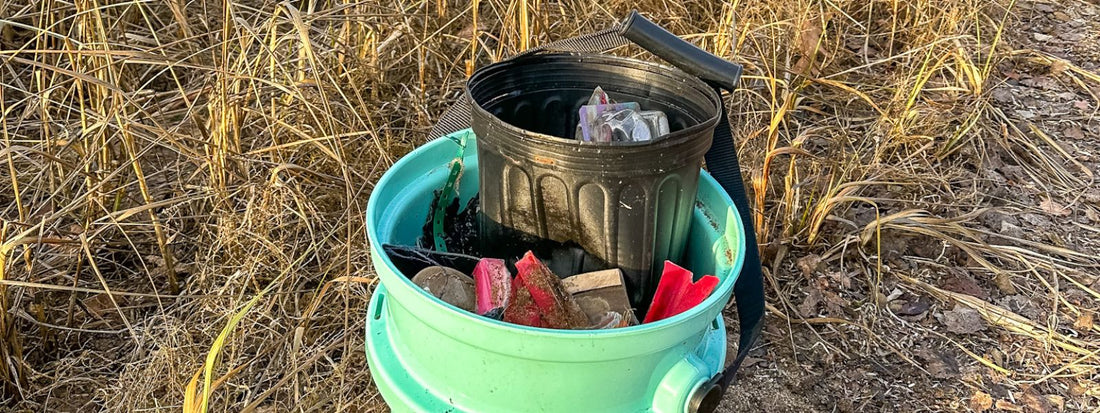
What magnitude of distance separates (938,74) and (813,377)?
1485mm

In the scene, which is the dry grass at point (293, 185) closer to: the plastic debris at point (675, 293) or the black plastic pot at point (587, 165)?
the black plastic pot at point (587, 165)

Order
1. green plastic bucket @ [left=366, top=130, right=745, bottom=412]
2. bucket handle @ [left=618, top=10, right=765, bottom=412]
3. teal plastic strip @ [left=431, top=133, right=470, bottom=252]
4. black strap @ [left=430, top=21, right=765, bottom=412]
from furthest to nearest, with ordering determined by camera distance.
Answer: teal plastic strip @ [left=431, top=133, right=470, bottom=252] < black strap @ [left=430, top=21, right=765, bottom=412] < bucket handle @ [left=618, top=10, right=765, bottom=412] < green plastic bucket @ [left=366, top=130, right=745, bottom=412]

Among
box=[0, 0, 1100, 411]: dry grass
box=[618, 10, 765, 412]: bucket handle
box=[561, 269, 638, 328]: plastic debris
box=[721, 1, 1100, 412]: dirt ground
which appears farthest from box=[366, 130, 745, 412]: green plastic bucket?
box=[721, 1, 1100, 412]: dirt ground

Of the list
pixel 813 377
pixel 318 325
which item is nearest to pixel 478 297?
pixel 318 325

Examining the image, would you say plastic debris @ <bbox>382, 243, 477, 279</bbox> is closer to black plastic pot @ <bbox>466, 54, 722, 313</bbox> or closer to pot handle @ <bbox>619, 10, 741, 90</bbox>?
black plastic pot @ <bbox>466, 54, 722, 313</bbox>

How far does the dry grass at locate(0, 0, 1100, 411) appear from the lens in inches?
61.2

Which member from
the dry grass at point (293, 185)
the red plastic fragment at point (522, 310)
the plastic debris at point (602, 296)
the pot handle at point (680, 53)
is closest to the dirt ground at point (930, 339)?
the dry grass at point (293, 185)

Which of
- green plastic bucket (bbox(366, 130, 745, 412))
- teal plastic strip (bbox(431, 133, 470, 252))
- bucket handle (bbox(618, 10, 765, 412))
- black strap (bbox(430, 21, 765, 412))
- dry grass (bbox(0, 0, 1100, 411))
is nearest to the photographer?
green plastic bucket (bbox(366, 130, 745, 412))

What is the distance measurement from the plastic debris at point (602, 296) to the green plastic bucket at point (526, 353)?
128 mm

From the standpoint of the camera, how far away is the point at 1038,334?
5.80ft

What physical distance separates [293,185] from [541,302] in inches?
33.8

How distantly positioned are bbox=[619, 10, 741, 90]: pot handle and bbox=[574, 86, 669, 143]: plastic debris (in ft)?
0.34

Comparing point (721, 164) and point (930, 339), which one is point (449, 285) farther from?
point (930, 339)

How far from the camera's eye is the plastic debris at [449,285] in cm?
118
